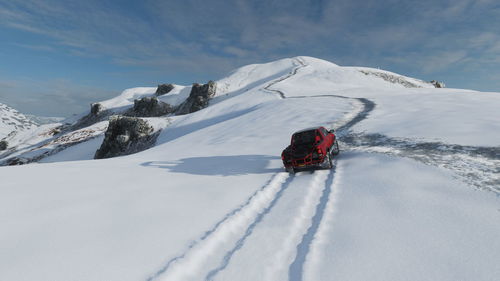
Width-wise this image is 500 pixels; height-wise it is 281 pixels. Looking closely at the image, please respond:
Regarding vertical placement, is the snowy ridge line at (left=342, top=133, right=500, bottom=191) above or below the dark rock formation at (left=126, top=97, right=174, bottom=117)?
below

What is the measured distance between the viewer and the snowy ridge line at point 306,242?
12.1 feet

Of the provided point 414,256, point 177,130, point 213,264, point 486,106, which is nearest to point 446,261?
point 414,256

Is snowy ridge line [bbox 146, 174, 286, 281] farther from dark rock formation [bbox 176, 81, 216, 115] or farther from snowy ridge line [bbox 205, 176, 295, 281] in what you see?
dark rock formation [bbox 176, 81, 216, 115]

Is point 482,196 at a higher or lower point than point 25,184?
higher

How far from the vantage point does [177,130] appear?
28.4 metres

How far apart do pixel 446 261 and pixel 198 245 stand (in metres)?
3.85

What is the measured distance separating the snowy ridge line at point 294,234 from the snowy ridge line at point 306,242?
7cm

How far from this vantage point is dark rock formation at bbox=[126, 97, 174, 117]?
5811cm

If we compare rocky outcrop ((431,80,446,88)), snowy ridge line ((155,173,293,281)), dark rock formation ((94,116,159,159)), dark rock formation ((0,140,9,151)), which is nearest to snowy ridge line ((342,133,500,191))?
snowy ridge line ((155,173,293,281))

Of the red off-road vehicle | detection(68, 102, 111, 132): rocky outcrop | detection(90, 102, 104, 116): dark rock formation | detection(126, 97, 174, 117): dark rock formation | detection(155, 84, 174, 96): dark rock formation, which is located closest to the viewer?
the red off-road vehicle

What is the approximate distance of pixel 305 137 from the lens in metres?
10.0

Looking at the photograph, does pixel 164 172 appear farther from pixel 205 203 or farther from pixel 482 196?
pixel 482 196

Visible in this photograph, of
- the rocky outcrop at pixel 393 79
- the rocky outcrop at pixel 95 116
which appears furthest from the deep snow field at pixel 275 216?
the rocky outcrop at pixel 95 116

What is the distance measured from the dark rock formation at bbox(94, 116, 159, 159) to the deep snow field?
65.2 ft
